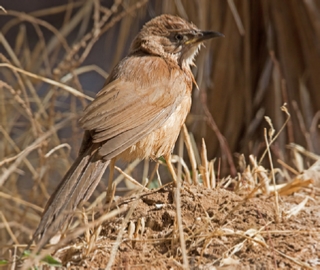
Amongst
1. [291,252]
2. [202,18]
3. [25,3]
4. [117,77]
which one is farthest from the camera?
[25,3]

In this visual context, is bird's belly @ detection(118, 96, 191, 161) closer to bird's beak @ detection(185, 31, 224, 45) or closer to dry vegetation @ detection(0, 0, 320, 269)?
dry vegetation @ detection(0, 0, 320, 269)

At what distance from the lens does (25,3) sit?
31.3 feet

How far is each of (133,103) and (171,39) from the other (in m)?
0.83

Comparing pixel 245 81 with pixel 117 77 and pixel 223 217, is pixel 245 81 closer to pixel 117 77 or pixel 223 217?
pixel 117 77

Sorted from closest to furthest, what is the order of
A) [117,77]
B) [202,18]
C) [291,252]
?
1. [291,252]
2. [117,77]
3. [202,18]

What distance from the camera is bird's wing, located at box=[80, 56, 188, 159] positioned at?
3744 mm

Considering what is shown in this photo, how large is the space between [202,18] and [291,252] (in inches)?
124

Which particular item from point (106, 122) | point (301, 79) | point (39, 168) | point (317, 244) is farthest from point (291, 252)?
point (301, 79)

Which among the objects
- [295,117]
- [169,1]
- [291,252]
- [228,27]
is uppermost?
[169,1]

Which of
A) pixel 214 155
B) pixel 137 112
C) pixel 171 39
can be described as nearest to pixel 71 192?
pixel 137 112

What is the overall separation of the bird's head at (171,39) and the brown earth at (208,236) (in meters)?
1.25

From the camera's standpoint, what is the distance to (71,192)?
138 inches

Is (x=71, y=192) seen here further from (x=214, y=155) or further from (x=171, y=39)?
(x=214, y=155)

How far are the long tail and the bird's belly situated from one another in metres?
0.37
